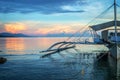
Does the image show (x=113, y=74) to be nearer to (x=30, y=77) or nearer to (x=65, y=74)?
(x=65, y=74)

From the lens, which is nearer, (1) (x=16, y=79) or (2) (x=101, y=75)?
(1) (x=16, y=79)

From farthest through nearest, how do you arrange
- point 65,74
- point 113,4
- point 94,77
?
point 113,4
point 65,74
point 94,77

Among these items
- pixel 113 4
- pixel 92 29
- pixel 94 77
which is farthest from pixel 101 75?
pixel 92 29

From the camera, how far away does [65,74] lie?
34.5m

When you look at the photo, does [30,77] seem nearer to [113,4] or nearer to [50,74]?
[50,74]

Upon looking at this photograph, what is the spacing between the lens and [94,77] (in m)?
32.4

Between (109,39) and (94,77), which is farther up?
(109,39)

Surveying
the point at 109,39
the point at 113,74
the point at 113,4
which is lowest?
the point at 113,74

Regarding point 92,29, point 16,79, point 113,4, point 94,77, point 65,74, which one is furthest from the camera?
point 92,29

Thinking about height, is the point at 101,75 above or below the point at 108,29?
below

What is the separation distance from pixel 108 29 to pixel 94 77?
2714cm

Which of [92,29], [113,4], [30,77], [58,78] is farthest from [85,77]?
[92,29]

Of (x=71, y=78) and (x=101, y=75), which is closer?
(x=71, y=78)

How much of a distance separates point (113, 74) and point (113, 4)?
13.8m
